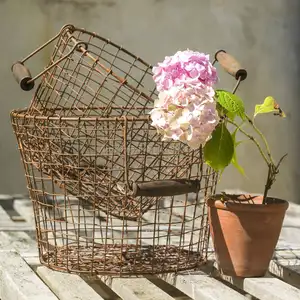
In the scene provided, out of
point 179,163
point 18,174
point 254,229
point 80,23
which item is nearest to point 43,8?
point 80,23

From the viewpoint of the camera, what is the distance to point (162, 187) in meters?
1.53

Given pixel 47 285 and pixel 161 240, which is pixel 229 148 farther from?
pixel 161 240

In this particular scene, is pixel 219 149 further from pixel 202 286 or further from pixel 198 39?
pixel 198 39

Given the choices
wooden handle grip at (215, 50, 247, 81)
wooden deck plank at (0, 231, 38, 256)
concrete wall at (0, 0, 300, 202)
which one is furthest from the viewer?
concrete wall at (0, 0, 300, 202)

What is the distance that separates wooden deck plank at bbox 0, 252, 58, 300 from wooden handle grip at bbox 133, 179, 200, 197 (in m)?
0.26

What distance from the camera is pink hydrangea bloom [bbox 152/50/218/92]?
1.47m

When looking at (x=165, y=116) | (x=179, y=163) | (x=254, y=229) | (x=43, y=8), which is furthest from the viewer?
(x=43, y=8)

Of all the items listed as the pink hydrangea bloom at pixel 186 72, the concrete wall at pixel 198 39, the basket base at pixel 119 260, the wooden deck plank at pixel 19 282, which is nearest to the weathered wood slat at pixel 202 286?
the basket base at pixel 119 260

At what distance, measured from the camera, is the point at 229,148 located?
1.54m

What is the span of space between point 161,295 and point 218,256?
169 millimetres

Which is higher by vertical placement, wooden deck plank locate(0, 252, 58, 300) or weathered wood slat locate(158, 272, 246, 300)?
weathered wood slat locate(158, 272, 246, 300)

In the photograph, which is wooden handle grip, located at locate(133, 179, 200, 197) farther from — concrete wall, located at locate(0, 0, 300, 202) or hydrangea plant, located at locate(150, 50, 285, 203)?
concrete wall, located at locate(0, 0, 300, 202)

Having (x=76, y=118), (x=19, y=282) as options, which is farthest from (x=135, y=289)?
(x=76, y=118)

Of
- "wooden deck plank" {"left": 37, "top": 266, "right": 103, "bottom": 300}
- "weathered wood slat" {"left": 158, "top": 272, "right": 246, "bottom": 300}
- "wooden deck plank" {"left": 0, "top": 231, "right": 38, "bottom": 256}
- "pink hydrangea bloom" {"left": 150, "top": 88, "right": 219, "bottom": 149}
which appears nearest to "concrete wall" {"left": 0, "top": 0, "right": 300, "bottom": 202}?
"wooden deck plank" {"left": 0, "top": 231, "right": 38, "bottom": 256}
